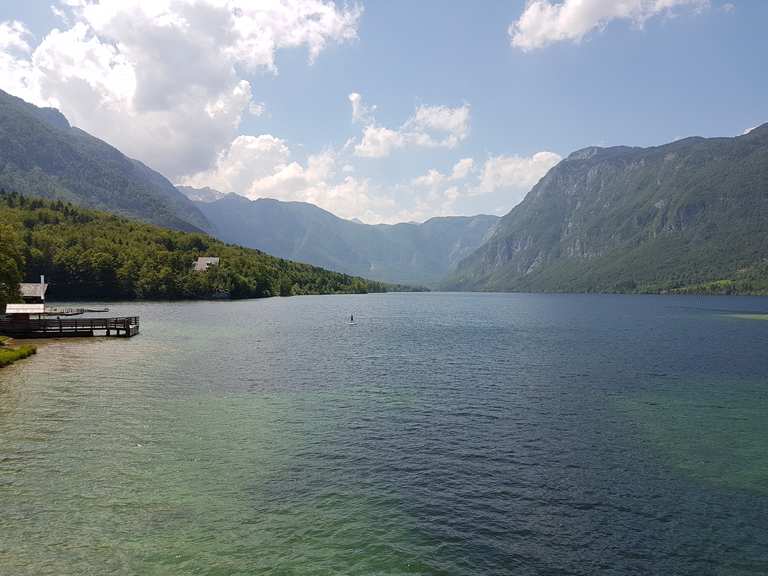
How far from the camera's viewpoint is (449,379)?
57.3 meters

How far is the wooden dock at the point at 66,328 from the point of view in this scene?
284 ft

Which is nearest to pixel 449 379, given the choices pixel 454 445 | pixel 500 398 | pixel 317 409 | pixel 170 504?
pixel 500 398

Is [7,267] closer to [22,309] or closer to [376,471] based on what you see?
[22,309]

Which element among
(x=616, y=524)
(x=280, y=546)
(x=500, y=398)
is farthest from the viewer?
(x=500, y=398)

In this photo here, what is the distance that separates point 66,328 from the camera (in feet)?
301

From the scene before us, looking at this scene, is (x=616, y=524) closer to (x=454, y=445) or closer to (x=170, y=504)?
(x=454, y=445)

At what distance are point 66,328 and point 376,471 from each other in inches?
3379

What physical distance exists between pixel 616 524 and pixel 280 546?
15.4m

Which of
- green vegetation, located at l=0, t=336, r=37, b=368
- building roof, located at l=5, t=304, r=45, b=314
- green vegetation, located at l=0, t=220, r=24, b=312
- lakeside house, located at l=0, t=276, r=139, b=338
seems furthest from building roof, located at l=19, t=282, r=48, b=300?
green vegetation, located at l=0, t=336, r=37, b=368

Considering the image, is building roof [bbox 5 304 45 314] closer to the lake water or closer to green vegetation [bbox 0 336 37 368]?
green vegetation [bbox 0 336 37 368]

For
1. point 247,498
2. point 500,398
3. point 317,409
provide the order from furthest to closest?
point 500,398 < point 317,409 < point 247,498

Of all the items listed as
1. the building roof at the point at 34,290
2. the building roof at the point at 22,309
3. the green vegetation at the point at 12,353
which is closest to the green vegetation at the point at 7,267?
the building roof at the point at 22,309

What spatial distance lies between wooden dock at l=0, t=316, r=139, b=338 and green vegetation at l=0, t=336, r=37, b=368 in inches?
499

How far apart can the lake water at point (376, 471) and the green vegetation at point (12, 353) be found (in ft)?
18.1
